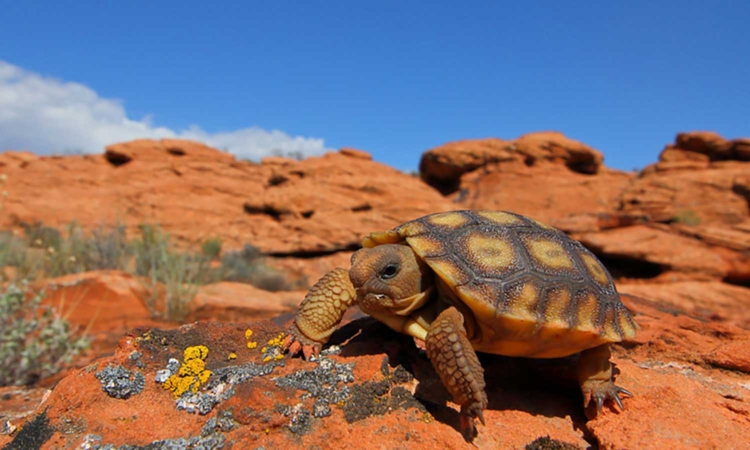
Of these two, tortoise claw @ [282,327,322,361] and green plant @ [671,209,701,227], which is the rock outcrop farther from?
green plant @ [671,209,701,227]

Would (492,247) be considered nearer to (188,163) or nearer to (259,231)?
(259,231)

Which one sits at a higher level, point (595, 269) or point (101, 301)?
point (595, 269)

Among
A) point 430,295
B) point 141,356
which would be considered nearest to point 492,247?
point 430,295

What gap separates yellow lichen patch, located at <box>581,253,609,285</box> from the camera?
8.38 ft

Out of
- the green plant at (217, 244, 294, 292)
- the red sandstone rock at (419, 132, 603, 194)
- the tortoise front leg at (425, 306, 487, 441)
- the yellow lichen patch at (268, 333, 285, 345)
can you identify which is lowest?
the green plant at (217, 244, 294, 292)

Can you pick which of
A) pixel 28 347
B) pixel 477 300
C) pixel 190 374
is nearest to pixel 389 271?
pixel 477 300

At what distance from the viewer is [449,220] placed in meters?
2.62

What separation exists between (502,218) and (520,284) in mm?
570

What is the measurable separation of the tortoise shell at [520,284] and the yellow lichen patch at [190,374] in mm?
1298

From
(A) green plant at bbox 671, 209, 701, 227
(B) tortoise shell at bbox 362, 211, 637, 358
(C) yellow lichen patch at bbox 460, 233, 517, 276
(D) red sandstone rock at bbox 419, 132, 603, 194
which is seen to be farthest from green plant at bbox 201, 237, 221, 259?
(A) green plant at bbox 671, 209, 701, 227

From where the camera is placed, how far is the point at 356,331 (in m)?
2.83

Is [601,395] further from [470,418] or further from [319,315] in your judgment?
[319,315]

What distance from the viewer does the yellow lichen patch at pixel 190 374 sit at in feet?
7.09

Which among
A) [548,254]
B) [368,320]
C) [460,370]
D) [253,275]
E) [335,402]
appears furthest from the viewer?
[253,275]
